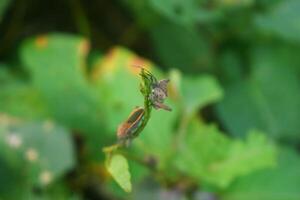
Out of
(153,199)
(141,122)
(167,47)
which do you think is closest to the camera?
(141,122)

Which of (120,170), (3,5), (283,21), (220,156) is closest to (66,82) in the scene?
(3,5)

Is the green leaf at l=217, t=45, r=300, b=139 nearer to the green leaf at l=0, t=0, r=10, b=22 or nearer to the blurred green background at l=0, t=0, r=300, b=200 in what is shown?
the blurred green background at l=0, t=0, r=300, b=200

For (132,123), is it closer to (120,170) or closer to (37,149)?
(120,170)

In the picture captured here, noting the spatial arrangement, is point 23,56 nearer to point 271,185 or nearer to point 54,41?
point 54,41

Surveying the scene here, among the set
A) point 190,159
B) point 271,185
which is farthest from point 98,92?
point 271,185

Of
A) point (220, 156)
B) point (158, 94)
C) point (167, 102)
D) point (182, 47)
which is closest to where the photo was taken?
point (158, 94)

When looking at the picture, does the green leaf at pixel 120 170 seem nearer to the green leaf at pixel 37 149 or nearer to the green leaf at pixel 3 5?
the green leaf at pixel 37 149

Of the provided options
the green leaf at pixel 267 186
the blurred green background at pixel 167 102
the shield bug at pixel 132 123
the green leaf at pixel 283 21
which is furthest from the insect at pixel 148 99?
the green leaf at pixel 283 21
